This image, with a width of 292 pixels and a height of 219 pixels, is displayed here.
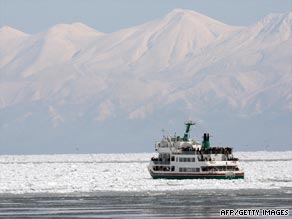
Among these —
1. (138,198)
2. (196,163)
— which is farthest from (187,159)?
(138,198)

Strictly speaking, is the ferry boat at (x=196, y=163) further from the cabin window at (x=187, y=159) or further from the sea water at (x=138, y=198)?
the sea water at (x=138, y=198)

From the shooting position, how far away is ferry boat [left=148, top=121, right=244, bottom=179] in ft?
343

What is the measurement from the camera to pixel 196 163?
348 ft

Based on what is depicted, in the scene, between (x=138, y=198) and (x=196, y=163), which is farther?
(x=196, y=163)

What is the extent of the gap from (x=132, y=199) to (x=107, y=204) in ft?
14.6

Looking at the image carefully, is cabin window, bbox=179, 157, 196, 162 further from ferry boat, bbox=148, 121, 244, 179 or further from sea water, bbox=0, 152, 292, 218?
sea water, bbox=0, 152, 292, 218

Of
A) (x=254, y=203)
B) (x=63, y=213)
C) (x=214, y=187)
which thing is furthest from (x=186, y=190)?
(x=63, y=213)

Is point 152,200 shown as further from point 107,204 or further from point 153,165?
point 153,165

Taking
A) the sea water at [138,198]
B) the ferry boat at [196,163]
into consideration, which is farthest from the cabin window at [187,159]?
the sea water at [138,198]

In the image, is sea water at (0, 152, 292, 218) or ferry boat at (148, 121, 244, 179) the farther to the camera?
ferry boat at (148, 121, 244, 179)

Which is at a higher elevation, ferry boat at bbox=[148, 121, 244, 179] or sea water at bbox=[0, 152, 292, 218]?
ferry boat at bbox=[148, 121, 244, 179]

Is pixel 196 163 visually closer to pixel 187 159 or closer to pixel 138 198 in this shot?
pixel 187 159

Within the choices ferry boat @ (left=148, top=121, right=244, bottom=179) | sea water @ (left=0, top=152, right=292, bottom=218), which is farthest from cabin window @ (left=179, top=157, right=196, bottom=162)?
sea water @ (left=0, top=152, right=292, bottom=218)

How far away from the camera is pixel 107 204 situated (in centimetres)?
7025
